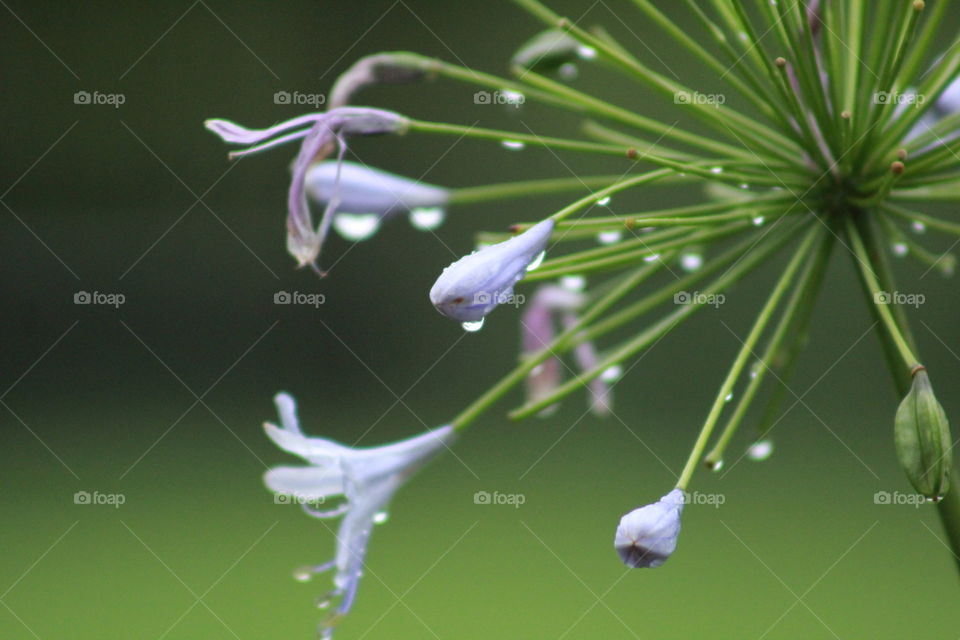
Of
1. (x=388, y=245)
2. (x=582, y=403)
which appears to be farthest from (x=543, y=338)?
(x=388, y=245)

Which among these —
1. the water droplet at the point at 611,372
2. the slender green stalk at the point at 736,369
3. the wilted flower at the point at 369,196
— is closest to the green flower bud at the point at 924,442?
the slender green stalk at the point at 736,369

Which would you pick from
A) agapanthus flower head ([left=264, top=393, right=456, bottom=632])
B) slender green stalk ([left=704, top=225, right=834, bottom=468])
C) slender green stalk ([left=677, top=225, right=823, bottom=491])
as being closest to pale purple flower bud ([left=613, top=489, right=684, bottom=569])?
slender green stalk ([left=677, top=225, right=823, bottom=491])

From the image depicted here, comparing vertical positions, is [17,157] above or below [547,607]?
above

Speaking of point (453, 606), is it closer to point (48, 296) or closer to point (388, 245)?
point (388, 245)

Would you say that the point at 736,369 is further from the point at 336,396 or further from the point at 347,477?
the point at 336,396

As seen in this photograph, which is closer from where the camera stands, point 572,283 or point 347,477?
point 347,477

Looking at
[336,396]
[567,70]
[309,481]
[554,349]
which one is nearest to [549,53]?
[567,70]

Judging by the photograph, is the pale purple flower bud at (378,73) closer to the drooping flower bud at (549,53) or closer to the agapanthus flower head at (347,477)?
the drooping flower bud at (549,53)
